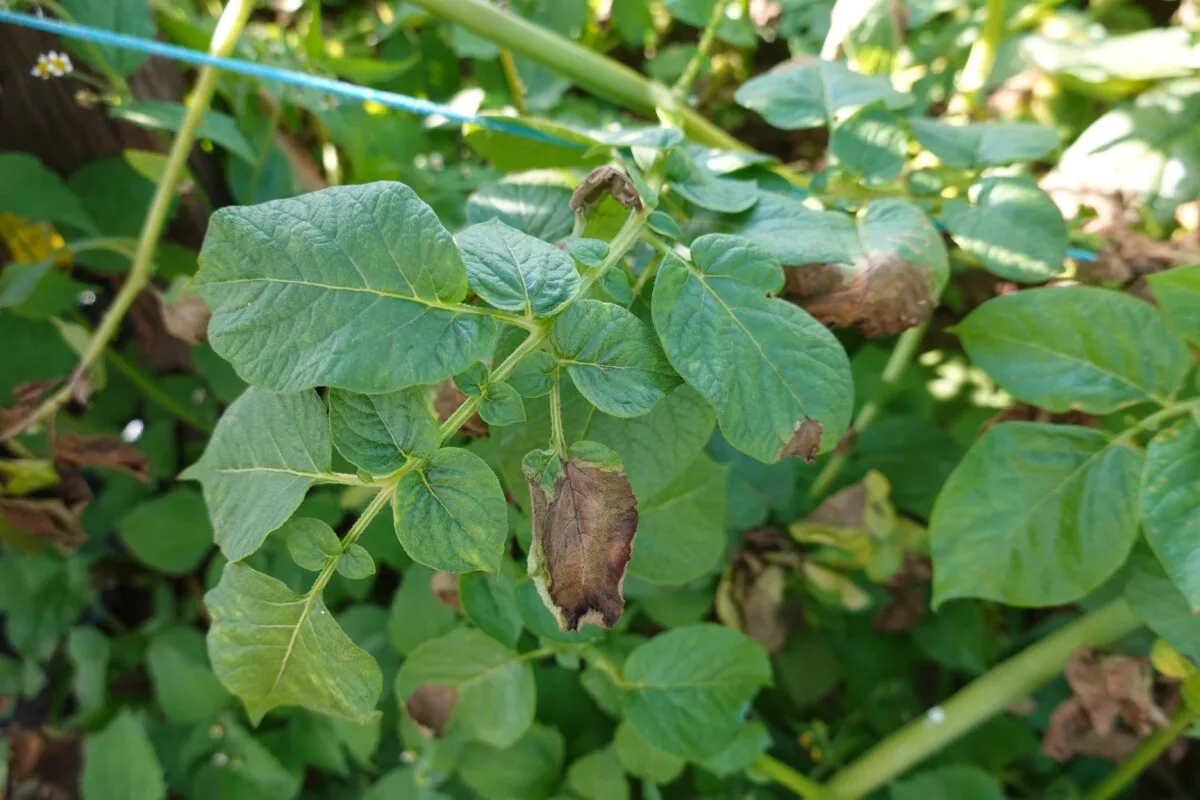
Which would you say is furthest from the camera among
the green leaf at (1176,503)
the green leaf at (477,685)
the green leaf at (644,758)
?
the green leaf at (644,758)

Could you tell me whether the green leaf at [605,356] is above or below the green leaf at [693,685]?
above

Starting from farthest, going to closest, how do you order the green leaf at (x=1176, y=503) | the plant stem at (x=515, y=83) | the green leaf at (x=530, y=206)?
the plant stem at (x=515, y=83)
the green leaf at (x=530, y=206)
the green leaf at (x=1176, y=503)

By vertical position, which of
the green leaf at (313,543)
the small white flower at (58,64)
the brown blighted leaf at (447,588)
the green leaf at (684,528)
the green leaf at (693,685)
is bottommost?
the green leaf at (693,685)

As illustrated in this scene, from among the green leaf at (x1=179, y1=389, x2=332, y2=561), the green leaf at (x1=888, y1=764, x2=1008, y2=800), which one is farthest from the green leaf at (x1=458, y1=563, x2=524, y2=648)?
the green leaf at (x1=888, y1=764, x2=1008, y2=800)

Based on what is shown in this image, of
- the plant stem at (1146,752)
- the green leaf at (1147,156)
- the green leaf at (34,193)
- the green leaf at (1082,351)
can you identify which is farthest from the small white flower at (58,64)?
the plant stem at (1146,752)

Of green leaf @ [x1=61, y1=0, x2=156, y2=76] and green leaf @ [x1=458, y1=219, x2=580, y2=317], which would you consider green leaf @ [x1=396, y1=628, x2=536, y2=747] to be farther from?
green leaf @ [x1=61, y1=0, x2=156, y2=76]

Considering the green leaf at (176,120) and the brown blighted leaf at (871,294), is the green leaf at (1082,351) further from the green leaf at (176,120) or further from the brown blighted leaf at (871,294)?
the green leaf at (176,120)

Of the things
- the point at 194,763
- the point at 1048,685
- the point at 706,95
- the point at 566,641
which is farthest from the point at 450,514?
the point at 706,95
